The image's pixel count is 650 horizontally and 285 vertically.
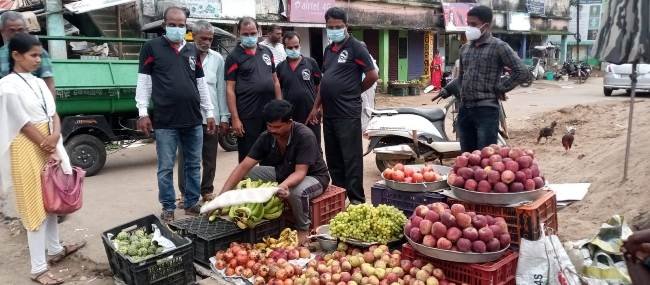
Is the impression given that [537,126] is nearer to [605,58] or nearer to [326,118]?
[605,58]

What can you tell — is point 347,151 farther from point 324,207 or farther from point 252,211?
point 252,211

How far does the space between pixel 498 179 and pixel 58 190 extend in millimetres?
3249

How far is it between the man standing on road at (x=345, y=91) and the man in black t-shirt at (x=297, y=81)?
1.72ft

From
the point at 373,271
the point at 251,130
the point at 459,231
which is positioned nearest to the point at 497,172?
the point at 459,231

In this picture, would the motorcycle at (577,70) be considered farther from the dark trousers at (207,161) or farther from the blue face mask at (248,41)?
the dark trousers at (207,161)

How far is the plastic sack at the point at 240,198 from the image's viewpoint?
4.00 m

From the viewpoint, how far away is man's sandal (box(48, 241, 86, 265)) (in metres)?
4.37

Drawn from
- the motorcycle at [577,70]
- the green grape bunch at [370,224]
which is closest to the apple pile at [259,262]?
the green grape bunch at [370,224]

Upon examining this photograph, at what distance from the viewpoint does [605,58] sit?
4.79 meters

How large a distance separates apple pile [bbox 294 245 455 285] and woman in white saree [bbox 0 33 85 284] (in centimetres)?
202

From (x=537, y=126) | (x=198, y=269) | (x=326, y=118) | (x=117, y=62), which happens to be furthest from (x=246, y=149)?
(x=537, y=126)

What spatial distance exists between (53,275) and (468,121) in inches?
153

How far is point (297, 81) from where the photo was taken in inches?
226

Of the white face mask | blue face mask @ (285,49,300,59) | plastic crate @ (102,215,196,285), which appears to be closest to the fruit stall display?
plastic crate @ (102,215,196,285)
